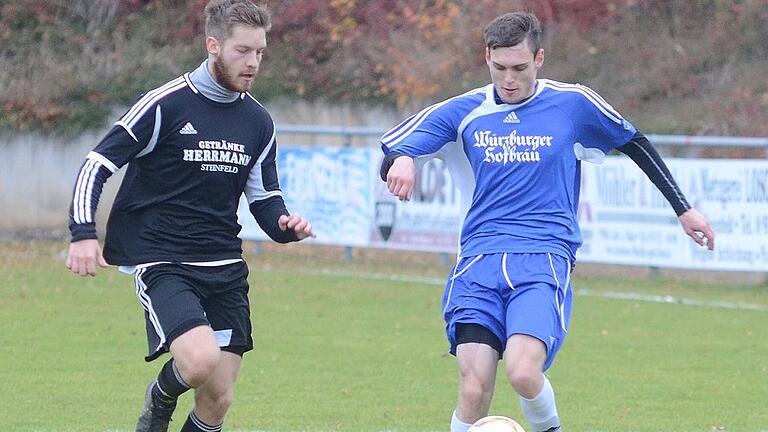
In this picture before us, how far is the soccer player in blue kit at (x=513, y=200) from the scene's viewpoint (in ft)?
20.0

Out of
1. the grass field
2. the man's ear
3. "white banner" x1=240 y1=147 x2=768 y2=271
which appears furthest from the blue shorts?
"white banner" x1=240 y1=147 x2=768 y2=271

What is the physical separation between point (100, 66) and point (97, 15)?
1929 millimetres

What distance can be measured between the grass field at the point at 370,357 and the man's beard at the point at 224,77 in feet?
7.44

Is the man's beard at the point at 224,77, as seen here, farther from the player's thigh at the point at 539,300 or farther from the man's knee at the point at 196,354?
the player's thigh at the point at 539,300

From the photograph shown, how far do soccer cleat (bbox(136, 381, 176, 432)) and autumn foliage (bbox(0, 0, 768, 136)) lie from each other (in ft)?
46.5

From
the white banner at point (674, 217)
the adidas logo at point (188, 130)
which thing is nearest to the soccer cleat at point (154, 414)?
the adidas logo at point (188, 130)

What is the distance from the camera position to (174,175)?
6.54m

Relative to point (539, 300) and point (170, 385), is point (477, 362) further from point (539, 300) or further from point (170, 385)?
point (170, 385)

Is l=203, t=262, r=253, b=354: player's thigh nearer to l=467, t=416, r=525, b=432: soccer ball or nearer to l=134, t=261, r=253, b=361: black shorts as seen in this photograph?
l=134, t=261, r=253, b=361: black shorts

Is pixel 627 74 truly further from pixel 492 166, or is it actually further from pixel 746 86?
pixel 492 166

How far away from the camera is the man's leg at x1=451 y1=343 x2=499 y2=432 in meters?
6.05

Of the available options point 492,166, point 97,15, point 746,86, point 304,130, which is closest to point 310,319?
point 304,130

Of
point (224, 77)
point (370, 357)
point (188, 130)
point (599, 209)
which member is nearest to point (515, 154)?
point (224, 77)

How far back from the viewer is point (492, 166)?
20.9 feet
